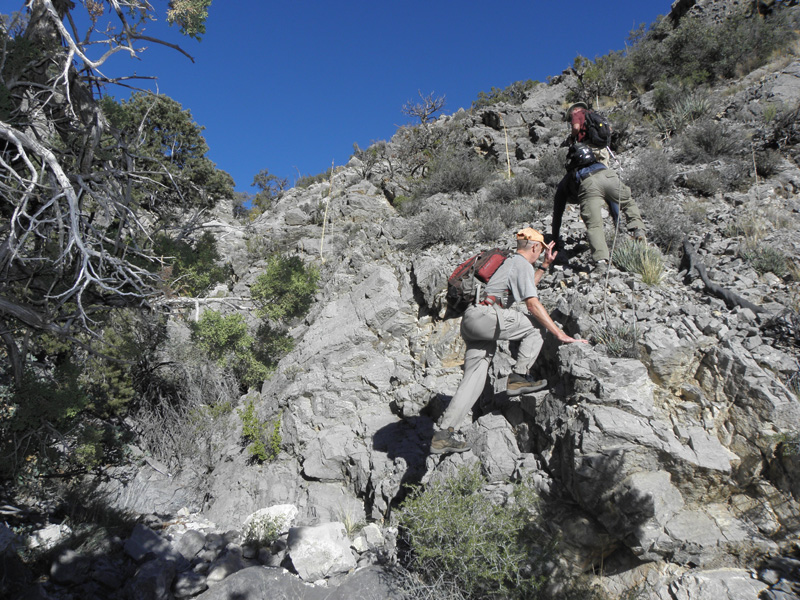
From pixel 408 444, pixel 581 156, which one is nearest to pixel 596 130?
pixel 581 156

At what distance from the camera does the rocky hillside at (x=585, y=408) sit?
10.7 ft

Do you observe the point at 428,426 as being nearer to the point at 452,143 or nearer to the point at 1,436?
the point at 1,436

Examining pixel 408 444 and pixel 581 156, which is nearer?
pixel 408 444

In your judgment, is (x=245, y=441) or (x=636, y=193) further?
(x=636, y=193)

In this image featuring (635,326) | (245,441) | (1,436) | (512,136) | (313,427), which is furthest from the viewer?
(512,136)

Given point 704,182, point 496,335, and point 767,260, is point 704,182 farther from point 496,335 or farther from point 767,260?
point 496,335

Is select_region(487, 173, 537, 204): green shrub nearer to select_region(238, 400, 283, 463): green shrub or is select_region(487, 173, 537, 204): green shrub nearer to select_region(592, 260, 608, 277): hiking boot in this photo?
select_region(592, 260, 608, 277): hiking boot

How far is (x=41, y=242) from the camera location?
14.3 feet

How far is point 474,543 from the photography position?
10.3 ft

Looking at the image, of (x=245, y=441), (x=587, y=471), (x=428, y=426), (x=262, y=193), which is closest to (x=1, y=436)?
(x=245, y=441)

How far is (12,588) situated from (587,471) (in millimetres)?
4534

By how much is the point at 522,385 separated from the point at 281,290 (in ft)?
17.4

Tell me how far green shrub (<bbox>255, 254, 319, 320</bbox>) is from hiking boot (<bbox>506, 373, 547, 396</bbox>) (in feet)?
16.4

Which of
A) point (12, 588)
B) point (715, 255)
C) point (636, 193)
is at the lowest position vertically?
point (12, 588)
